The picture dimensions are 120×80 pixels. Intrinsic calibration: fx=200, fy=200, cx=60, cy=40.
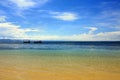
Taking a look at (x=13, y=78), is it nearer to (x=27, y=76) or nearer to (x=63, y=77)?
(x=27, y=76)

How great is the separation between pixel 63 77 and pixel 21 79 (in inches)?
62.9

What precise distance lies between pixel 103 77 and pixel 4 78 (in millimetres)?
3790

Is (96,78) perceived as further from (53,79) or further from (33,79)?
(33,79)

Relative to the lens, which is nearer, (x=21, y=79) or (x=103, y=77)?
(x=21, y=79)

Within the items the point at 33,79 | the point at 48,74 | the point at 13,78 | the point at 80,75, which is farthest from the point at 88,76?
the point at 13,78

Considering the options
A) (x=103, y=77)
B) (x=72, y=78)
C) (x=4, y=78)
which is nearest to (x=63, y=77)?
(x=72, y=78)

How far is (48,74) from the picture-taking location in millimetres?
8266

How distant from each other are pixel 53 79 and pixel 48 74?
903 mm

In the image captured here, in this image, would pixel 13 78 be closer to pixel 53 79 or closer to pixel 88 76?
pixel 53 79

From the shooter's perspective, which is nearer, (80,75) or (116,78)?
(116,78)

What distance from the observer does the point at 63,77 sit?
7738mm

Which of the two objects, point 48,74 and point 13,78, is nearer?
point 13,78

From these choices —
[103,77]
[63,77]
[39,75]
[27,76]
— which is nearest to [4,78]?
[27,76]

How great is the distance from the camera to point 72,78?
7617 millimetres
